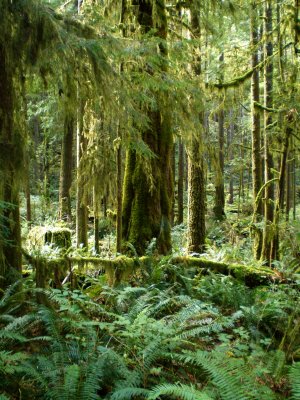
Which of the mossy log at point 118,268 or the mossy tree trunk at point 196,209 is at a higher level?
the mossy tree trunk at point 196,209

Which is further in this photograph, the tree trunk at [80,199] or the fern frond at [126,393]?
the tree trunk at [80,199]

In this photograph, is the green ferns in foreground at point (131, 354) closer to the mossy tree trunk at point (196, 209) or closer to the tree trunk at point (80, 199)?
the tree trunk at point (80, 199)

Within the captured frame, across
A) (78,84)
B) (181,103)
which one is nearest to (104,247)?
(181,103)

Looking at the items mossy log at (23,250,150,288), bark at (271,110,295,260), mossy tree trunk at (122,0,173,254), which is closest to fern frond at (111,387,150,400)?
mossy log at (23,250,150,288)

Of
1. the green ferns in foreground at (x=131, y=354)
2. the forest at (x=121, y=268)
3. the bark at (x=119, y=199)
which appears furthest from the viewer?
the bark at (x=119, y=199)

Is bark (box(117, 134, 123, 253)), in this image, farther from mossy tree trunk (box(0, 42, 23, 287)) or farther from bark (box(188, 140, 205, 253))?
bark (box(188, 140, 205, 253))

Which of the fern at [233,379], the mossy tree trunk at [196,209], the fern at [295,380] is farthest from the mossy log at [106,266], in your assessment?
the mossy tree trunk at [196,209]

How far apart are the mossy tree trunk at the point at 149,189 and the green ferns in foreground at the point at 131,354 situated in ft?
6.64

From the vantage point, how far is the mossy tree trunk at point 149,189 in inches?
289

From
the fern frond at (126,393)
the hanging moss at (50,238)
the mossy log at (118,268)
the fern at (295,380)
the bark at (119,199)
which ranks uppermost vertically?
the bark at (119,199)

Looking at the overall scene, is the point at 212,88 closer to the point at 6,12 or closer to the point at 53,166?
the point at 6,12

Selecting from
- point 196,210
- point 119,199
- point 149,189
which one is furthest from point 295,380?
point 196,210

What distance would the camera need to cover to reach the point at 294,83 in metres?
8.97

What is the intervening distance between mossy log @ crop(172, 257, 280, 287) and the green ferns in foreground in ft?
5.97
